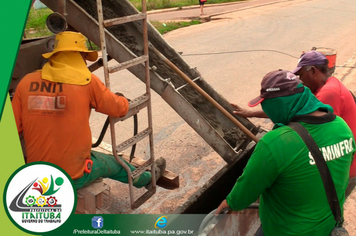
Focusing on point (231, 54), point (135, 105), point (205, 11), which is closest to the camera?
point (135, 105)

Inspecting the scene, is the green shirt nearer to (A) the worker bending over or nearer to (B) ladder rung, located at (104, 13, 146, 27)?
(A) the worker bending over

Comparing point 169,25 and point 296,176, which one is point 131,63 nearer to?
point 296,176

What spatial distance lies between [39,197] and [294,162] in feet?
6.74

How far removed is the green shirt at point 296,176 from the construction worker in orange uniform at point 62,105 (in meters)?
1.38

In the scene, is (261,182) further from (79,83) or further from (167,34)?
(167,34)

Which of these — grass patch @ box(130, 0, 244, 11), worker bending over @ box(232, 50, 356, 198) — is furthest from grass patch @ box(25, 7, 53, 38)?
worker bending over @ box(232, 50, 356, 198)

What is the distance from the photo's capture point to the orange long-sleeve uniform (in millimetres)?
2957

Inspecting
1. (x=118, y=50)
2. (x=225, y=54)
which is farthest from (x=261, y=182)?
(x=225, y=54)

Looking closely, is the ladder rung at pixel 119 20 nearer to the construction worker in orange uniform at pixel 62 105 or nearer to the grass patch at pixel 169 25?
the construction worker in orange uniform at pixel 62 105

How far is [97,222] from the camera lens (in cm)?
353

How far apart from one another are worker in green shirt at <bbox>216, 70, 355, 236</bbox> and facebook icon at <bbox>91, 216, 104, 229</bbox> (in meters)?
1.55

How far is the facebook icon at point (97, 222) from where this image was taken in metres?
3.49

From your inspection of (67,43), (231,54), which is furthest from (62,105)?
(231,54)

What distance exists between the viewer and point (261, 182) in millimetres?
2305
